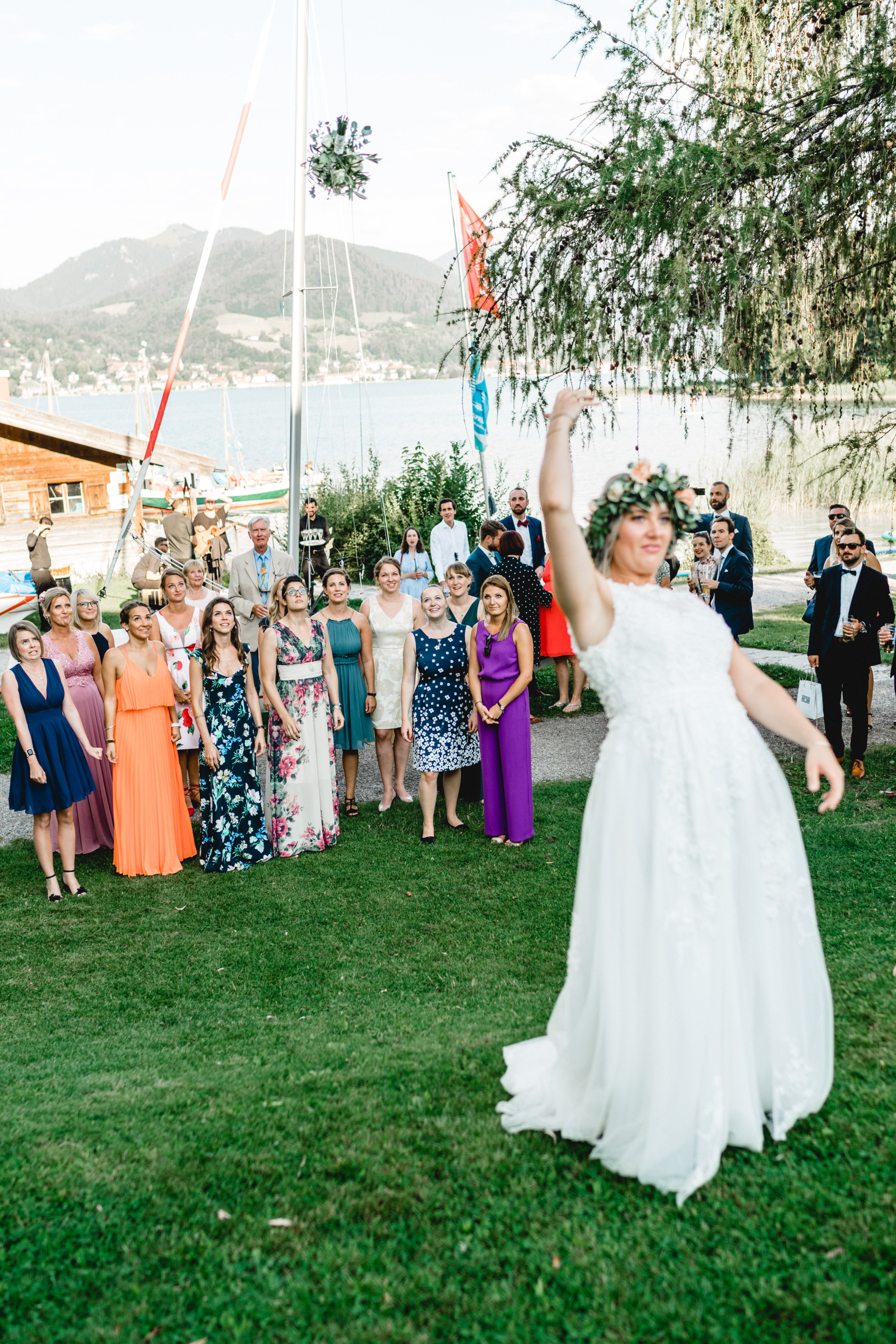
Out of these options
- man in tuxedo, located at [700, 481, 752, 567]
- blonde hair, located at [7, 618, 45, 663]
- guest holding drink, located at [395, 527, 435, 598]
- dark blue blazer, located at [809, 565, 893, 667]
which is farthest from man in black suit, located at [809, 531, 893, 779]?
blonde hair, located at [7, 618, 45, 663]

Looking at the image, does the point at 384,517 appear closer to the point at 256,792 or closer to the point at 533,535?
the point at 533,535

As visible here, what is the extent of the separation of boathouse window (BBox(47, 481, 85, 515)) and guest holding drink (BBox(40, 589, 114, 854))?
13864mm

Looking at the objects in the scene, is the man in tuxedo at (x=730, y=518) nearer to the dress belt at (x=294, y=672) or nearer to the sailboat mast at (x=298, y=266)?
the dress belt at (x=294, y=672)

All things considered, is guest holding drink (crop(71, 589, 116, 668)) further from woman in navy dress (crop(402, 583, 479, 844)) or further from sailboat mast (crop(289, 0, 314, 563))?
sailboat mast (crop(289, 0, 314, 563))

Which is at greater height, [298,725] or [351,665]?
[351,665]

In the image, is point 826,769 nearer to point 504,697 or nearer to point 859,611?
point 504,697

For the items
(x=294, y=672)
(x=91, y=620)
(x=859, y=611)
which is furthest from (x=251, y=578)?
(x=859, y=611)

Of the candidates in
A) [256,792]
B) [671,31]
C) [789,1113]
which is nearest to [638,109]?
[671,31]

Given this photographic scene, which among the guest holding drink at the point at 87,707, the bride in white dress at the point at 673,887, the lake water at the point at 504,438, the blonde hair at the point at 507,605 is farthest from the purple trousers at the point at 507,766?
the bride in white dress at the point at 673,887

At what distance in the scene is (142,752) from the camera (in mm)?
7402

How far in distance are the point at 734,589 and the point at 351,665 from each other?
377cm

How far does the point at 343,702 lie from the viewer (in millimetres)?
8359

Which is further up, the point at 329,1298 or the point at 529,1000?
the point at 329,1298

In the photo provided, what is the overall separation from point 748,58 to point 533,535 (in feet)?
17.3
